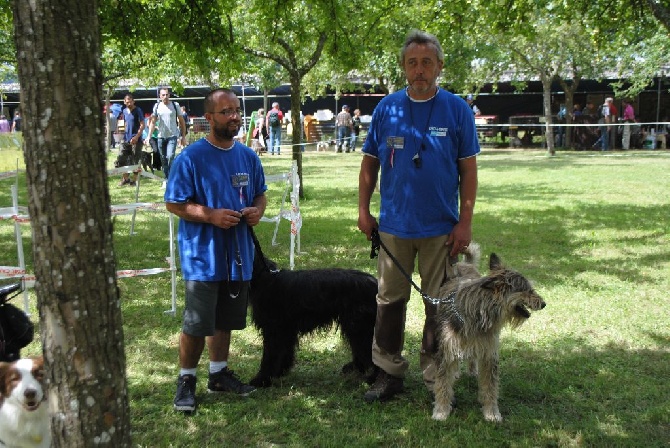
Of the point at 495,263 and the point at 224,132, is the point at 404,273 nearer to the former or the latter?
the point at 495,263

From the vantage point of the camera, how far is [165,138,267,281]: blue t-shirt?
380 cm

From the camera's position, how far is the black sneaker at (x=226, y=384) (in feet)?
13.9

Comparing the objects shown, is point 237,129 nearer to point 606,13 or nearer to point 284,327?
point 284,327

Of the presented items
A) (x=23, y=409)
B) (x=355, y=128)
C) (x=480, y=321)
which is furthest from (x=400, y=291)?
(x=355, y=128)

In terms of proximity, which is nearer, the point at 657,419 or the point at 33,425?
the point at 33,425

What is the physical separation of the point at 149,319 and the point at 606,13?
295 inches

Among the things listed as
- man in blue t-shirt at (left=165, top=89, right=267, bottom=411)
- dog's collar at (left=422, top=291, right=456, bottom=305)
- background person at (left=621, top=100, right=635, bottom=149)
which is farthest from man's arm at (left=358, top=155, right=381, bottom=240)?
background person at (left=621, top=100, right=635, bottom=149)

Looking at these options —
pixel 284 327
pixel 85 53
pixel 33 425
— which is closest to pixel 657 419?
pixel 284 327

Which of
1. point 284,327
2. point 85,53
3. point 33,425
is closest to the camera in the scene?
point 85,53

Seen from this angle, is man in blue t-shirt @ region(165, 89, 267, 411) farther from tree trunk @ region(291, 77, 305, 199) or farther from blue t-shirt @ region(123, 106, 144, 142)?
blue t-shirt @ region(123, 106, 144, 142)

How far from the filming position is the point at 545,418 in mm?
3869

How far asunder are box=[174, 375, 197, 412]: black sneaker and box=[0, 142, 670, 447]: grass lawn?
75 mm

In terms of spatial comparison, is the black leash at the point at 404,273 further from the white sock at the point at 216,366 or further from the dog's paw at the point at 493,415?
the white sock at the point at 216,366

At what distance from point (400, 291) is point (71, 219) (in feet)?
8.01
